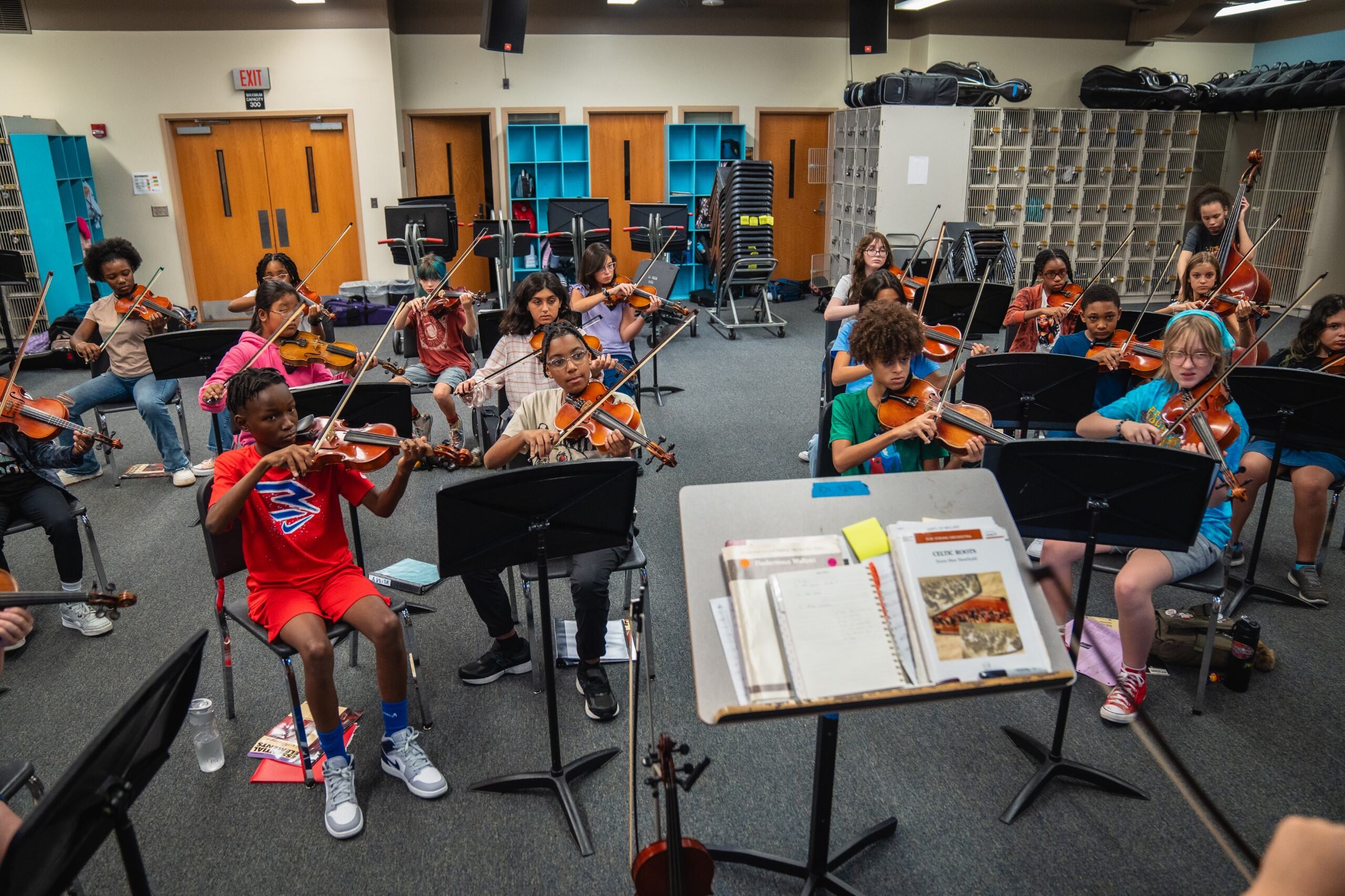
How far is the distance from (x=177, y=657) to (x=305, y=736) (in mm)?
1047

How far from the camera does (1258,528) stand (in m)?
3.27

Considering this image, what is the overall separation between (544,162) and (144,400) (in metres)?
5.43

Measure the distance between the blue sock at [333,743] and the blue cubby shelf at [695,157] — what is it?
284 inches

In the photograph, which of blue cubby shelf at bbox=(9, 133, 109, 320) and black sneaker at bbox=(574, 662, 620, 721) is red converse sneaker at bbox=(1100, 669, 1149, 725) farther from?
blue cubby shelf at bbox=(9, 133, 109, 320)

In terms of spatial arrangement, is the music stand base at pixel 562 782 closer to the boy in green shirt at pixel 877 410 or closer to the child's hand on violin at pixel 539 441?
the child's hand on violin at pixel 539 441

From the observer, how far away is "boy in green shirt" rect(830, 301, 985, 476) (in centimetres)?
263

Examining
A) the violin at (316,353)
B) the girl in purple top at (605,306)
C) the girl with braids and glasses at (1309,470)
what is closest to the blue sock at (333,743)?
the violin at (316,353)

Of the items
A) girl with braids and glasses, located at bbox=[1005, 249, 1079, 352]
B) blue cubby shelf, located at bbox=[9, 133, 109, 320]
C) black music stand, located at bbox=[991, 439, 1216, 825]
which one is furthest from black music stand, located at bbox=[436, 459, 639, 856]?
blue cubby shelf, located at bbox=[9, 133, 109, 320]

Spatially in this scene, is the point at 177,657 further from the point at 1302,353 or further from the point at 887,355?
the point at 1302,353

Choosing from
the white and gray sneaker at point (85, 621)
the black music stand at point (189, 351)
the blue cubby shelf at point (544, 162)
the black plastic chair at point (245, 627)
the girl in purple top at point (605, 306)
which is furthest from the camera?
the blue cubby shelf at point (544, 162)

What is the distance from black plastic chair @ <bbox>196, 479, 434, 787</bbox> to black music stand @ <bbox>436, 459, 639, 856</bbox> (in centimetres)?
55

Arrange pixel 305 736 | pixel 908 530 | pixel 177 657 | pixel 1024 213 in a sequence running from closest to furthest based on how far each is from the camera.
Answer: pixel 177 657
pixel 908 530
pixel 305 736
pixel 1024 213

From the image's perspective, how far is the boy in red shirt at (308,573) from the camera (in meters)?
2.27

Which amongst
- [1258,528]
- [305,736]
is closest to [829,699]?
[305,736]
